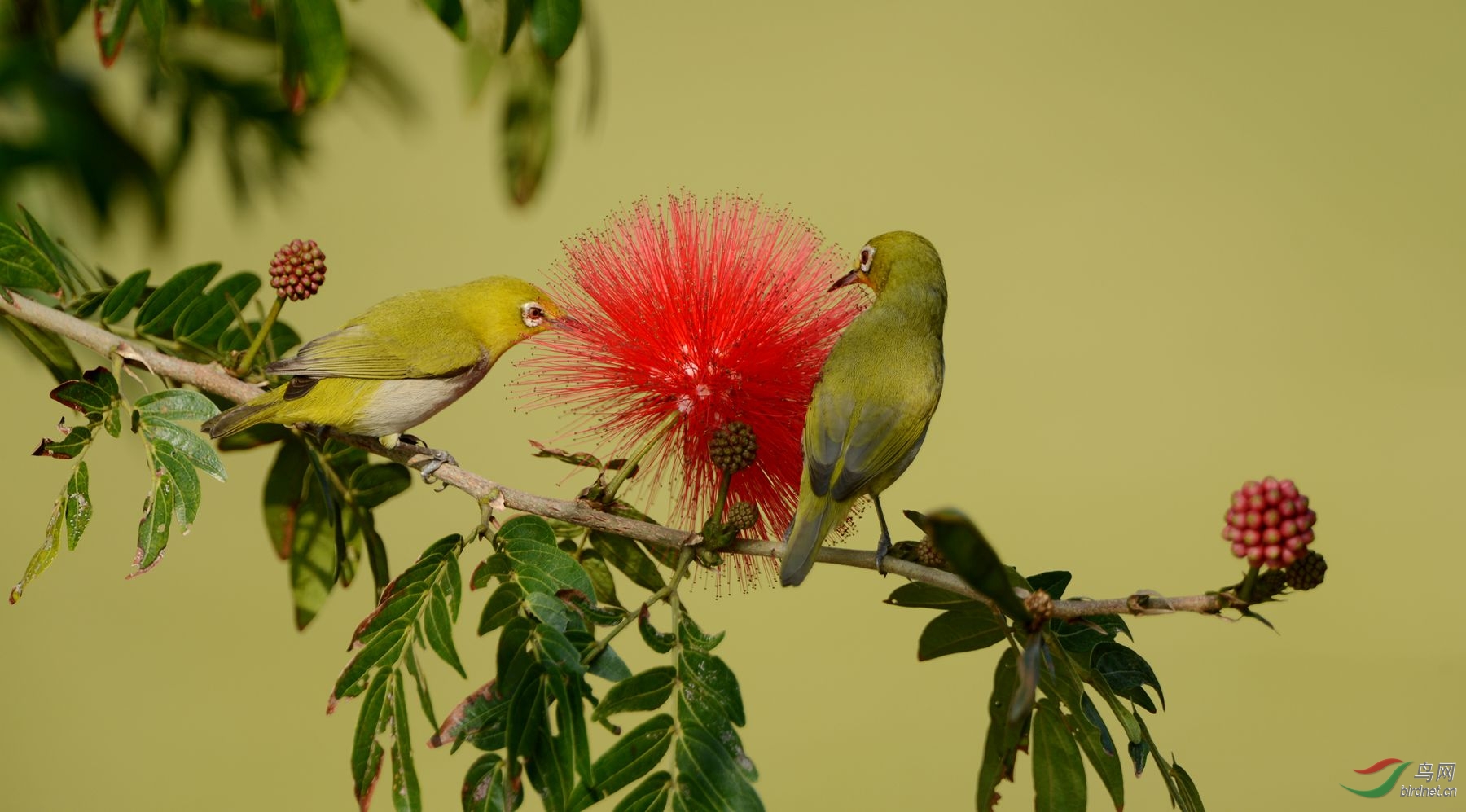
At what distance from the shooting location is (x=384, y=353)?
0.93 meters

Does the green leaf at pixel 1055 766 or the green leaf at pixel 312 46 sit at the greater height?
the green leaf at pixel 312 46

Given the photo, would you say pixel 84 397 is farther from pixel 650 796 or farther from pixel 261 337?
pixel 650 796

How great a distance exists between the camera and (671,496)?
0.89 metres

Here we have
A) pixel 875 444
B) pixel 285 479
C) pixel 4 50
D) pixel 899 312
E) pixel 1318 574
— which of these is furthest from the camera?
pixel 4 50

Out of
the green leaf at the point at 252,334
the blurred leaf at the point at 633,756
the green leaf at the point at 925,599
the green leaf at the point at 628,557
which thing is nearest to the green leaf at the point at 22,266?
the green leaf at the point at 252,334

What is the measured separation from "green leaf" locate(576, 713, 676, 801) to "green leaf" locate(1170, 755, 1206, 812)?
32 centimetres

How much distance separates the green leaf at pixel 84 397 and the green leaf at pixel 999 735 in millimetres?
Answer: 648

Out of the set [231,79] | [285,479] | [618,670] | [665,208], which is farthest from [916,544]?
[231,79]

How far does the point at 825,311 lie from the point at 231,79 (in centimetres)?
87

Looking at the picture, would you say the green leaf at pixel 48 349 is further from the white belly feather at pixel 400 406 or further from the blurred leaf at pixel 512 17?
the blurred leaf at pixel 512 17

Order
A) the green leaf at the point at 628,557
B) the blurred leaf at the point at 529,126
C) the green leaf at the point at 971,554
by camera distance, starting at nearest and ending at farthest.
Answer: the green leaf at the point at 971,554 < the green leaf at the point at 628,557 < the blurred leaf at the point at 529,126

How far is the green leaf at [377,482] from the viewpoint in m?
1.00

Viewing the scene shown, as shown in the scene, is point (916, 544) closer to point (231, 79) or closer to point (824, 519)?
point (824, 519)

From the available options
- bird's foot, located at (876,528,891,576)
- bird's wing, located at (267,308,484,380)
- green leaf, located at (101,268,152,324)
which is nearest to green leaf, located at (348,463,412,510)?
bird's wing, located at (267,308,484,380)
